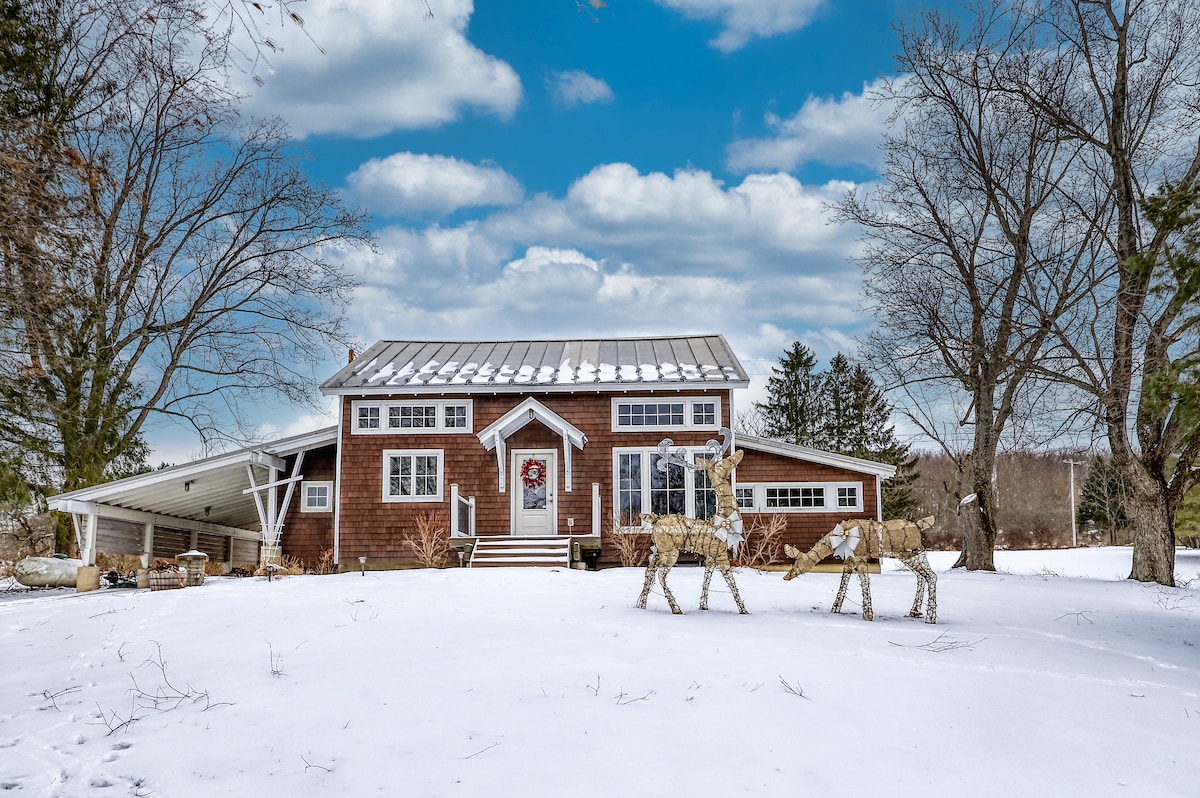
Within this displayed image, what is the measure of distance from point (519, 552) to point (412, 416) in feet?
14.7

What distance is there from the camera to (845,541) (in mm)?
9531

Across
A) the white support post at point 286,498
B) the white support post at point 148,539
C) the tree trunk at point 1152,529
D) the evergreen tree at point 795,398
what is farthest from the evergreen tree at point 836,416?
the white support post at point 148,539

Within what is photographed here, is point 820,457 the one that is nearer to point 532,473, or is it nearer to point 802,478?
point 802,478

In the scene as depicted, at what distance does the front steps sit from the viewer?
58.4ft

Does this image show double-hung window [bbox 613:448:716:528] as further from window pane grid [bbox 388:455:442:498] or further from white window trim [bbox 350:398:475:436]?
window pane grid [bbox 388:455:442:498]

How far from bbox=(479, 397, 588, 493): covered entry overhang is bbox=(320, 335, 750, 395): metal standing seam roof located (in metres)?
0.72

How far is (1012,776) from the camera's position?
512cm

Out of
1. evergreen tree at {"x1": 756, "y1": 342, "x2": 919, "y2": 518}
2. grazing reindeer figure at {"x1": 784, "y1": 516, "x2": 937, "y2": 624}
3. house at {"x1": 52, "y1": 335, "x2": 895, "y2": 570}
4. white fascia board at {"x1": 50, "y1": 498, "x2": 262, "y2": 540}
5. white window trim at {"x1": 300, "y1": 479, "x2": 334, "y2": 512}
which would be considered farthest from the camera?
evergreen tree at {"x1": 756, "y1": 342, "x2": 919, "y2": 518}

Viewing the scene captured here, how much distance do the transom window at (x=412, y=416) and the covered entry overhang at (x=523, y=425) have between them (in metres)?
0.85

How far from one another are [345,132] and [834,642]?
16.5 metres

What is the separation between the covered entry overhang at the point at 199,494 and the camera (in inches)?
673

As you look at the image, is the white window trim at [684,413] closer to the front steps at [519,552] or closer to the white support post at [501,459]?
the white support post at [501,459]

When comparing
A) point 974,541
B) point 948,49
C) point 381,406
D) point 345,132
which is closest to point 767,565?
point 974,541

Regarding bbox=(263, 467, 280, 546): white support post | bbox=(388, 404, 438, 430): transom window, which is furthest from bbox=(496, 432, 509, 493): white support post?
bbox=(263, 467, 280, 546): white support post
